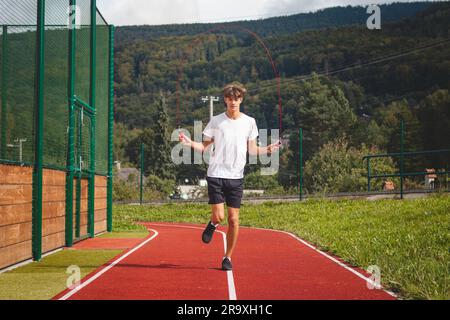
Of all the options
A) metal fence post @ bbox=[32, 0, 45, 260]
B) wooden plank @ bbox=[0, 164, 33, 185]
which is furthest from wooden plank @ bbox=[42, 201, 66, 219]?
wooden plank @ bbox=[0, 164, 33, 185]

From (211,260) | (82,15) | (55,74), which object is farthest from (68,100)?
(211,260)

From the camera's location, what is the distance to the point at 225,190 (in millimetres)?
9180

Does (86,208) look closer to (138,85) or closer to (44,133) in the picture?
(44,133)

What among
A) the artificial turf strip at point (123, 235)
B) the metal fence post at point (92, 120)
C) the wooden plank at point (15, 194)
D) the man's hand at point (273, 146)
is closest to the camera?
the man's hand at point (273, 146)

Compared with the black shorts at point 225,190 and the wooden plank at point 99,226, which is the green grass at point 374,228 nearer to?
the wooden plank at point 99,226

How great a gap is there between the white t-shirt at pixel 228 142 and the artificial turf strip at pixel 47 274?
2346 millimetres

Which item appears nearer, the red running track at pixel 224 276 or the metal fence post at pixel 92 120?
the red running track at pixel 224 276

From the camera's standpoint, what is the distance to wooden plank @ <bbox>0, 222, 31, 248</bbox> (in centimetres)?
→ 974

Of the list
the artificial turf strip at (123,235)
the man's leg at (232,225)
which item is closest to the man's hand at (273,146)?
the man's leg at (232,225)

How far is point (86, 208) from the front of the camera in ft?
53.2

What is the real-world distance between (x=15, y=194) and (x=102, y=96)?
28.5 ft

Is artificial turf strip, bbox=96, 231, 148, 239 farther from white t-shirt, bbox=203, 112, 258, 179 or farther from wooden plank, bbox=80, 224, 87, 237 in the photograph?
white t-shirt, bbox=203, 112, 258, 179

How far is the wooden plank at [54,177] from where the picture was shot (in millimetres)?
12117
